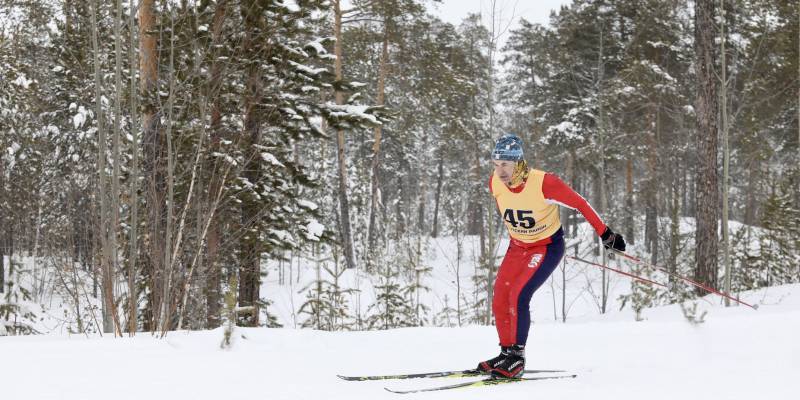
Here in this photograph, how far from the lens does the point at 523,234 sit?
14.1 ft

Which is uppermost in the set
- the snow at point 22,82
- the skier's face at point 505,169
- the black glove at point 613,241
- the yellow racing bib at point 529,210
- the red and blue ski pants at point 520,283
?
the snow at point 22,82

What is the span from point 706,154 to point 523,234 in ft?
24.3

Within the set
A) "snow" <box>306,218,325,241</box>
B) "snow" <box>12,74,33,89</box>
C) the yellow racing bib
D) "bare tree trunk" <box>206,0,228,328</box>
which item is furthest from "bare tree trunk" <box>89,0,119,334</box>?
"snow" <box>12,74,33,89</box>

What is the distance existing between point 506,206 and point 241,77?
5.64m

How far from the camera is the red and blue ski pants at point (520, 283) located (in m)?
4.14

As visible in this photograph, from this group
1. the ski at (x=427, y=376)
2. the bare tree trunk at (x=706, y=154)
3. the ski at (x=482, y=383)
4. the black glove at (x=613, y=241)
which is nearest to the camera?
the ski at (x=482, y=383)

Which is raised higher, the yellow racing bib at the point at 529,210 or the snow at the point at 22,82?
the snow at the point at 22,82

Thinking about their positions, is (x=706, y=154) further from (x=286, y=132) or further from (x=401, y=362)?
(x=401, y=362)

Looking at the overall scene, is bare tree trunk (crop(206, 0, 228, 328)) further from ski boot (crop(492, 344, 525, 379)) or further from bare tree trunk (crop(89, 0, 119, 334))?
ski boot (crop(492, 344, 525, 379))

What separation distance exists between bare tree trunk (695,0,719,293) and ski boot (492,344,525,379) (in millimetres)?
7518

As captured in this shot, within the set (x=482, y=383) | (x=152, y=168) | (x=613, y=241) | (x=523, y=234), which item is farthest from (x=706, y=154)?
(x=152, y=168)

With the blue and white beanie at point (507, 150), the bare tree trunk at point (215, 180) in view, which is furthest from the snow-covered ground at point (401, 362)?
the bare tree trunk at point (215, 180)

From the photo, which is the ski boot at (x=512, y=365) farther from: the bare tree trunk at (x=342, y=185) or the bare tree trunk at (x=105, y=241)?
the bare tree trunk at (x=342, y=185)

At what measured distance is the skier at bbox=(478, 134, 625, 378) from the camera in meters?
4.11
